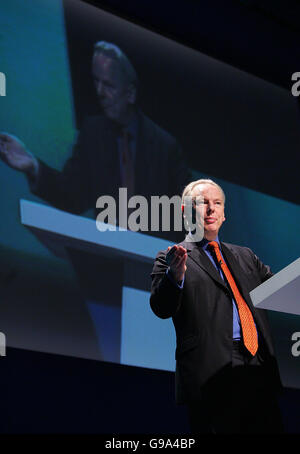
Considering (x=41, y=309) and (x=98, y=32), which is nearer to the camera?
(x=41, y=309)

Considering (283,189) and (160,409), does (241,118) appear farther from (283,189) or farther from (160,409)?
(160,409)

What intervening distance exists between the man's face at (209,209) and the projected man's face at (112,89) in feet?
4.03

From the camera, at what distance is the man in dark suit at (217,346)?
1536 millimetres

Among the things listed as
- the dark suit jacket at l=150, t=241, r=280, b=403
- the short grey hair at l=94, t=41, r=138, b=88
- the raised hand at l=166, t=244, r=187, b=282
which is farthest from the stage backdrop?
Result: the raised hand at l=166, t=244, r=187, b=282

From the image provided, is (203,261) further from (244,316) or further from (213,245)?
(244,316)

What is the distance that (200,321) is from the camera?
1.63m

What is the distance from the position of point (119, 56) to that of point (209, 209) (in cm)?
157

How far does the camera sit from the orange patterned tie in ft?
5.24

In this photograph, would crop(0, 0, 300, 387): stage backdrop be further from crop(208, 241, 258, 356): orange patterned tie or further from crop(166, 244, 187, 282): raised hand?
crop(166, 244, 187, 282): raised hand

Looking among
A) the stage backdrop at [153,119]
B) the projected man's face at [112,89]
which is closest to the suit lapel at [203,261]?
the stage backdrop at [153,119]

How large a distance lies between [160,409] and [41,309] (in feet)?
2.73

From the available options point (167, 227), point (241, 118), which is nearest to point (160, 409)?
point (167, 227)

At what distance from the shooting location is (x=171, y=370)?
267 cm

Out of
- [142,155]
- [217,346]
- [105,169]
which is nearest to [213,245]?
[217,346]
